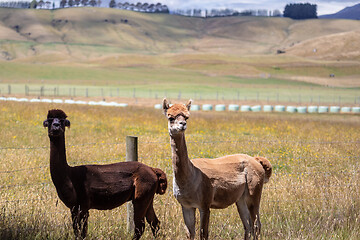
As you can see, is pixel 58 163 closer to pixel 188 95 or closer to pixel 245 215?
pixel 245 215

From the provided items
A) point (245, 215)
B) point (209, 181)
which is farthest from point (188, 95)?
point (209, 181)

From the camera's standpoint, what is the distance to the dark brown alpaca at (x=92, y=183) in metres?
5.52

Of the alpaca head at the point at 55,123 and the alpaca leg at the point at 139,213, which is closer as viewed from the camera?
the alpaca head at the point at 55,123

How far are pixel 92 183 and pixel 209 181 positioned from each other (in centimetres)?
141

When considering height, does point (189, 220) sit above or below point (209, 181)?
below

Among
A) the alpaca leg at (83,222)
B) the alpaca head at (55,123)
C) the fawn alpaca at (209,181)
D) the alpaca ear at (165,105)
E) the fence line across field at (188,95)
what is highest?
the alpaca ear at (165,105)

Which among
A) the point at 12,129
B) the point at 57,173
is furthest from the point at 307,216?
the point at 12,129

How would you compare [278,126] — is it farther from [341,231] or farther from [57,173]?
[57,173]

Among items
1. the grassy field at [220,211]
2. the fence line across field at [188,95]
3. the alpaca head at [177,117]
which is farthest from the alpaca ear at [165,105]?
the fence line across field at [188,95]

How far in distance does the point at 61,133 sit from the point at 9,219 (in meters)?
1.63

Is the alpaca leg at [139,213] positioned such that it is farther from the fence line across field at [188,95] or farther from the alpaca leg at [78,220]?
the fence line across field at [188,95]

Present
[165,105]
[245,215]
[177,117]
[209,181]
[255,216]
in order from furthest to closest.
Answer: [245,215] → [255,216] → [209,181] → [165,105] → [177,117]

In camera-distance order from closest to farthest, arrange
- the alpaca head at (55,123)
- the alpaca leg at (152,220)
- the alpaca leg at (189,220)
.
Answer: the alpaca head at (55,123) < the alpaca leg at (189,220) < the alpaca leg at (152,220)

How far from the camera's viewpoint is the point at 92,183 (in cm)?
564
